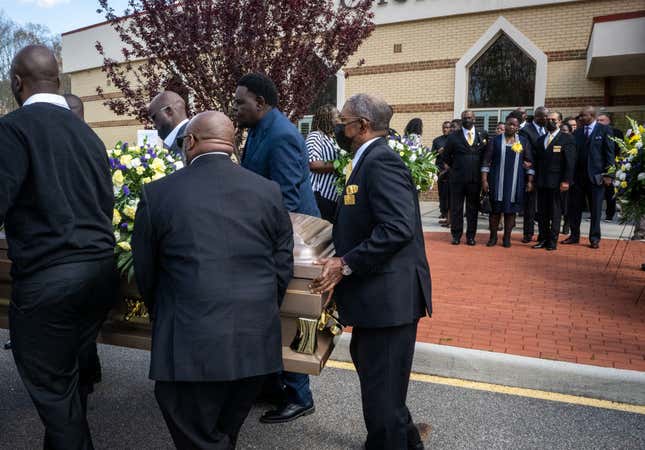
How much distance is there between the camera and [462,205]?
31.0ft

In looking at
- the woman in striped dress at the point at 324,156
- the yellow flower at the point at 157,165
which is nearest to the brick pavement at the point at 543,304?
the woman in striped dress at the point at 324,156

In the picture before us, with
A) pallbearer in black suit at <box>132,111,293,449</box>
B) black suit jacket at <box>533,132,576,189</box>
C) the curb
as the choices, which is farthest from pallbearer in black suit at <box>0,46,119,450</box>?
black suit jacket at <box>533,132,576,189</box>

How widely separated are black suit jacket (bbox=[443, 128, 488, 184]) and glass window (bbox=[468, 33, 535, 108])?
539 cm

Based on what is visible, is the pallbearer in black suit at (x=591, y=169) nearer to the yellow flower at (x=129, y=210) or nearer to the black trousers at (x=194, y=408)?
the yellow flower at (x=129, y=210)

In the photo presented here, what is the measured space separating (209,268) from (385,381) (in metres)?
1.07

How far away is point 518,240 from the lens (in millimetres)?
9945

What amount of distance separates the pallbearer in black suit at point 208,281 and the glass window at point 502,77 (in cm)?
1322

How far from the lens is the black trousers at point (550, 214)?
8820mm

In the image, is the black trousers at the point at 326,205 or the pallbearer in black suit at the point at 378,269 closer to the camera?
the pallbearer in black suit at the point at 378,269

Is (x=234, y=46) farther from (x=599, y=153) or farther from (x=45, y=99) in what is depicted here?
(x=599, y=153)

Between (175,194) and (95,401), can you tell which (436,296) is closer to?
(95,401)

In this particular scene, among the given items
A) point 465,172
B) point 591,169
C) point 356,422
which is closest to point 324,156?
point 356,422

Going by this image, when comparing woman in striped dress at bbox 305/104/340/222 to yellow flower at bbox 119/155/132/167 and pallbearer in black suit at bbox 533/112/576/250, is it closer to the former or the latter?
yellow flower at bbox 119/155/132/167

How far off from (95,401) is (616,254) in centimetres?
748
